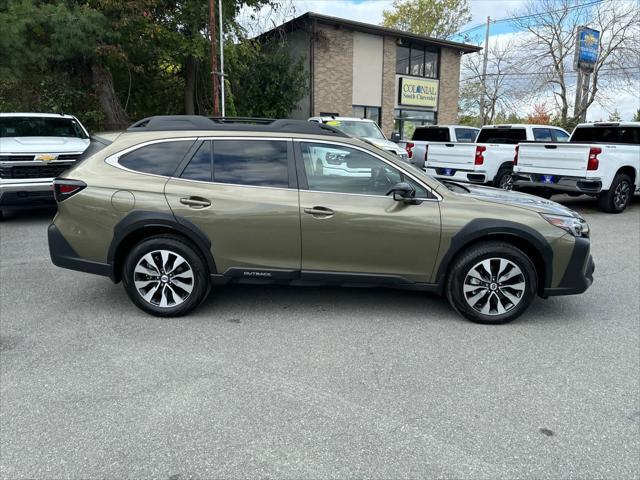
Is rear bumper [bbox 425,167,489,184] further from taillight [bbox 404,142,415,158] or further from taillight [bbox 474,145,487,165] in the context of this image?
taillight [bbox 404,142,415,158]

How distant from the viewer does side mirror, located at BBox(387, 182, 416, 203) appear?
3877 mm

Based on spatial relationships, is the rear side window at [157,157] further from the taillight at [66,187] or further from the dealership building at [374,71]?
the dealership building at [374,71]

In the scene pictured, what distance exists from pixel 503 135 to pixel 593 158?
332 cm

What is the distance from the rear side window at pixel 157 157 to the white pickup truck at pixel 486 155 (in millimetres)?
8420

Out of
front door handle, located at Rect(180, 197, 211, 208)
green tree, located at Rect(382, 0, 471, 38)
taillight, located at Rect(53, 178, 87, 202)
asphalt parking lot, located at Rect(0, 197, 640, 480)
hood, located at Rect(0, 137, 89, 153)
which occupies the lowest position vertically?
asphalt parking lot, located at Rect(0, 197, 640, 480)

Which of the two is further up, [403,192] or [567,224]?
[403,192]

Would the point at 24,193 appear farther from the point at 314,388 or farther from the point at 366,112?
the point at 366,112

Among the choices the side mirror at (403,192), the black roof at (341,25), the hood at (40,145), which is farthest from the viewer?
the black roof at (341,25)

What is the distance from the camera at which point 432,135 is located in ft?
46.1

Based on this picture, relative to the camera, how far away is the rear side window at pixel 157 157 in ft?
13.5

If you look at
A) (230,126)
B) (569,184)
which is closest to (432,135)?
(569,184)

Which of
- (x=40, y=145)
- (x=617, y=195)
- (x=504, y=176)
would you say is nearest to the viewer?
(x=40, y=145)

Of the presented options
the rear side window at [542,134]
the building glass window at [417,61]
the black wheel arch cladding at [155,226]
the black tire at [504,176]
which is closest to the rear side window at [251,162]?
the black wheel arch cladding at [155,226]

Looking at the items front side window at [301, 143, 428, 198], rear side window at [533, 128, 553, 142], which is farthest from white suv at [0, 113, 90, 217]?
rear side window at [533, 128, 553, 142]
